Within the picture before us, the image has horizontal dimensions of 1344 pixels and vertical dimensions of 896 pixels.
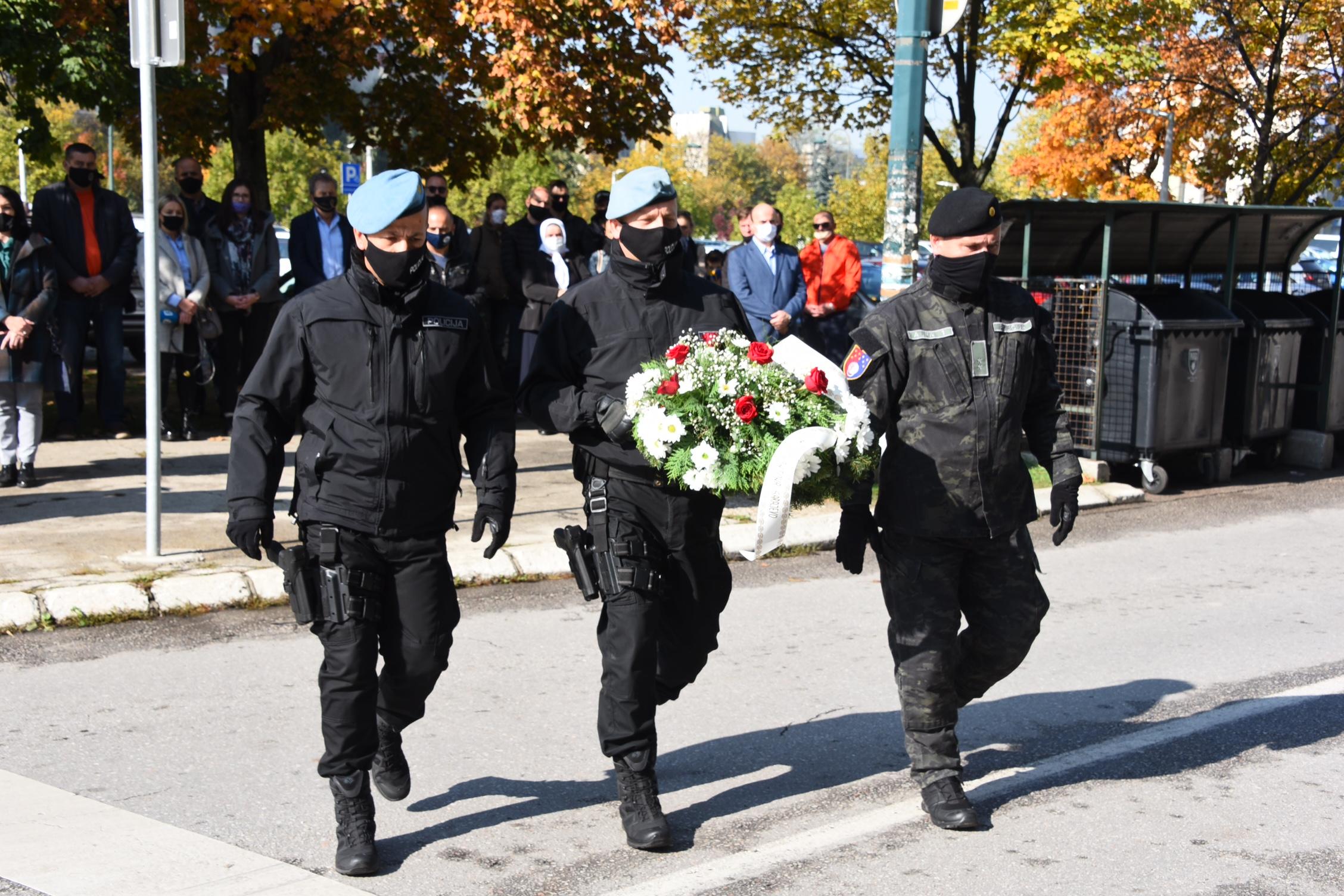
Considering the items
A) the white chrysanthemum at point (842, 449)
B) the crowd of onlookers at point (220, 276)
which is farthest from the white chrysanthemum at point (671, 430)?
the crowd of onlookers at point (220, 276)

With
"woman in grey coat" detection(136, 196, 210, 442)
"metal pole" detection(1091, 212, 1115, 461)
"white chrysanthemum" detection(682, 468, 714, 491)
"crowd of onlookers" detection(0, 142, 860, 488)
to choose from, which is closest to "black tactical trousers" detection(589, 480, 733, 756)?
"white chrysanthemum" detection(682, 468, 714, 491)

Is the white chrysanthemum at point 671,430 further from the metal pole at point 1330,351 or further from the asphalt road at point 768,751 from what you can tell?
the metal pole at point 1330,351

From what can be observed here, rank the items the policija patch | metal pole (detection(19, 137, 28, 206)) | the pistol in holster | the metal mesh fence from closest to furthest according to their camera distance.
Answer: the policija patch, the pistol in holster, the metal mesh fence, metal pole (detection(19, 137, 28, 206))

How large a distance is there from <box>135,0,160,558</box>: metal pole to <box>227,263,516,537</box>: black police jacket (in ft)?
11.0

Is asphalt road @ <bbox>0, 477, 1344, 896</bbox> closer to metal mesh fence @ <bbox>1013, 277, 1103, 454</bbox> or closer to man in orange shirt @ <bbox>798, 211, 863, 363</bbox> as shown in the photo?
metal mesh fence @ <bbox>1013, 277, 1103, 454</bbox>

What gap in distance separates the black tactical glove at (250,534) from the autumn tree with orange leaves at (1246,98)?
15.2 metres

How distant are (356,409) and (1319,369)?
36.6 feet

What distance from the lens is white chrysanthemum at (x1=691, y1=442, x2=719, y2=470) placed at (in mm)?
4207

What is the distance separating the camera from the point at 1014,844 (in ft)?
14.9

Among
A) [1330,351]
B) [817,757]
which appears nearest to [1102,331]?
[1330,351]

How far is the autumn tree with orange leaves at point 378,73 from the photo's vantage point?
40.9 ft

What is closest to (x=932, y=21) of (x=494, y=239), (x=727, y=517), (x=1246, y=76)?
(x=727, y=517)

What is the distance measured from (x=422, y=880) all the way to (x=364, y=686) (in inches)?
22.8

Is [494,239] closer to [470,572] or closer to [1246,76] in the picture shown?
[470,572]
